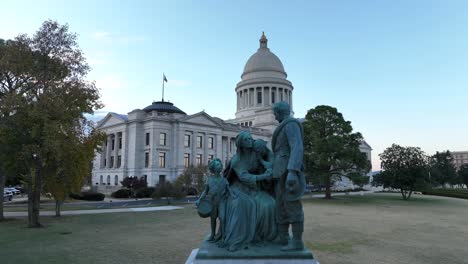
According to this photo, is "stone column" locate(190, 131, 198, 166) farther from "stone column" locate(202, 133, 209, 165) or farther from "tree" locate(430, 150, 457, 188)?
"tree" locate(430, 150, 457, 188)

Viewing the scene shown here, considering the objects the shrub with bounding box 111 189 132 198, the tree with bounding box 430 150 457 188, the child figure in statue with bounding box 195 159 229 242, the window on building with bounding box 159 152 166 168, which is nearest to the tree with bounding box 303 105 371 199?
the shrub with bounding box 111 189 132 198

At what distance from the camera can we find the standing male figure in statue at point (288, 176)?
233 inches

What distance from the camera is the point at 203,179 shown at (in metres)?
40.5

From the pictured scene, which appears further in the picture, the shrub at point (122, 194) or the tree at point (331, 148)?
the shrub at point (122, 194)

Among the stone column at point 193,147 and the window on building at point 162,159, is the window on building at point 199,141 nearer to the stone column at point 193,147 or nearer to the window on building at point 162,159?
the stone column at point 193,147

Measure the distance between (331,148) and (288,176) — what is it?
1324 inches

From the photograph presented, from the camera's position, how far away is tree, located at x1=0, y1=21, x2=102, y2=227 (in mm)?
17812

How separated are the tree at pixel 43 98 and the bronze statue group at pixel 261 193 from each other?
13.7m

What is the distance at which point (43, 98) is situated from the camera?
17922mm

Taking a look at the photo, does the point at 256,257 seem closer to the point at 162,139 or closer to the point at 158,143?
the point at 158,143

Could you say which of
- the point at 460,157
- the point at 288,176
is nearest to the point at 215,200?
the point at 288,176

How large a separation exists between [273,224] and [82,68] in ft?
60.2

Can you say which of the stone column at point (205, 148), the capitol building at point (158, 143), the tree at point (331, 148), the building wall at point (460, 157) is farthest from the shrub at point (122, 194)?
the building wall at point (460, 157)

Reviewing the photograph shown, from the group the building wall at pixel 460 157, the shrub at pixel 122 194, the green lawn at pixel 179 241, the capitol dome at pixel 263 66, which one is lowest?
the green lawn at pixel 179 241
